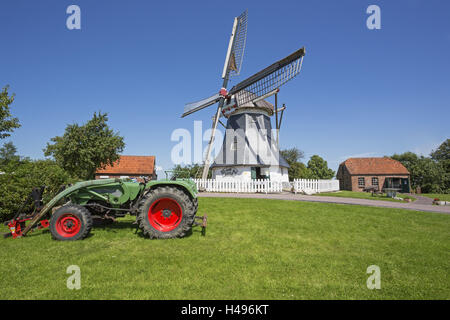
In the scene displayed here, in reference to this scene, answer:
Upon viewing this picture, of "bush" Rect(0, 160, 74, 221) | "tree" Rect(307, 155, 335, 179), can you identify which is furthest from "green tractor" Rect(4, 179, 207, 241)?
"tree" Rect(307, 155, 335, 179)

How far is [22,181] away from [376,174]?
4104 centimetres

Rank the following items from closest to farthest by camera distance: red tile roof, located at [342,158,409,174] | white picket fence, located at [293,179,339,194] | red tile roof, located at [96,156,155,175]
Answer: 1. white picket fence, located at [293,179,339,194]
2. red tile roof, located at [342,158,409,174]
3. red tile roof, located at [96,156,155,175]

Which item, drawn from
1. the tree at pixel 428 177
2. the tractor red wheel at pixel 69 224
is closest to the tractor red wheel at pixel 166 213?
the tractor red wheel at pixel 69 224

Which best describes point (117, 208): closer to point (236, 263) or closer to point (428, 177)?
point (236, 263)

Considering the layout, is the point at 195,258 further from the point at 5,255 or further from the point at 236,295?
the point at 5,255

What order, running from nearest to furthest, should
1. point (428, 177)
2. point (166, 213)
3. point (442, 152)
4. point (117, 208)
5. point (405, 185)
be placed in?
point (166, 213) → point (117, 208) → point (405, 185) → point (428, 177) → point (442, 152)

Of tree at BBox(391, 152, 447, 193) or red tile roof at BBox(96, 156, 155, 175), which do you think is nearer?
red tile roof at BBox(96, 156, 155, 175)

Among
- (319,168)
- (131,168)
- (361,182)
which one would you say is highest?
(131,168)

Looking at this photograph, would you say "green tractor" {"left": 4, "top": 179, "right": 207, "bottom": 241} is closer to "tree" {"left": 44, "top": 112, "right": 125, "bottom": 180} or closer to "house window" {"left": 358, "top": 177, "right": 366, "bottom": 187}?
"tree" {"left": 44, "top": 112, "right": 125, "bottom": 180}

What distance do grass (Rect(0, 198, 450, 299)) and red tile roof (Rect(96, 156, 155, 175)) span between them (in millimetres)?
31759

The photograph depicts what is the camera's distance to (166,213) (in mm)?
5375

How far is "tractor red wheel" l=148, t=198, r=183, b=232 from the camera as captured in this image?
17.5ft

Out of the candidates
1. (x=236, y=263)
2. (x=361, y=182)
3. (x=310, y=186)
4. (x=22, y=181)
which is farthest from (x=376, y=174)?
(x=22, y=181)

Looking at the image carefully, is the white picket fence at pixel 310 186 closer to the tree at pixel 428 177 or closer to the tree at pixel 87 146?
the tree at pixel 87 146
